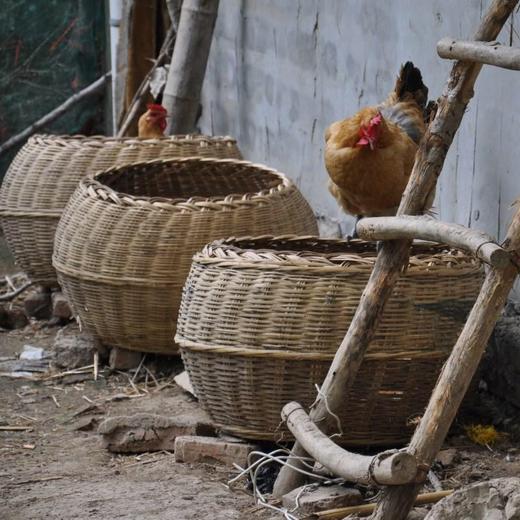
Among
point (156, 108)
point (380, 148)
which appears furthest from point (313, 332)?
point (156, 108)

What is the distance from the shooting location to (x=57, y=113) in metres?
9.77

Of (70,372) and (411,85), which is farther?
(70,372)

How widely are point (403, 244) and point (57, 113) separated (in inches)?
267

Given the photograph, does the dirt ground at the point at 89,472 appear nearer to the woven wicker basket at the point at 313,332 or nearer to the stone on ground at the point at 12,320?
the woven wicker basket at the point at 313,332

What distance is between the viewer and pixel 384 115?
5.18m

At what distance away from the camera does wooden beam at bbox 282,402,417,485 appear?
2934 mm

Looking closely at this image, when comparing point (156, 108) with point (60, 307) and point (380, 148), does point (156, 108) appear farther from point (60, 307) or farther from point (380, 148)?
point (380, 148)

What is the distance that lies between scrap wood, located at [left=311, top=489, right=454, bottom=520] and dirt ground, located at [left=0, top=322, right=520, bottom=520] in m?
0.22

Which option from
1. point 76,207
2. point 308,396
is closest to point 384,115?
point 76,207

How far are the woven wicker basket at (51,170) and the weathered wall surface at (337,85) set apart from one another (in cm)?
53

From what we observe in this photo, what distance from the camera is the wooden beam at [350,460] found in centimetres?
293

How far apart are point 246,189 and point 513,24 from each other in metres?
1.88

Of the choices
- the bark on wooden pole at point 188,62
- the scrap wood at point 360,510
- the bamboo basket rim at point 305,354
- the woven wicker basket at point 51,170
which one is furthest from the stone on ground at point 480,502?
the bark on wooden pole at point 188,62

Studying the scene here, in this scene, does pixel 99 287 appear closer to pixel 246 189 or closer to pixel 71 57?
pixel 246 189
